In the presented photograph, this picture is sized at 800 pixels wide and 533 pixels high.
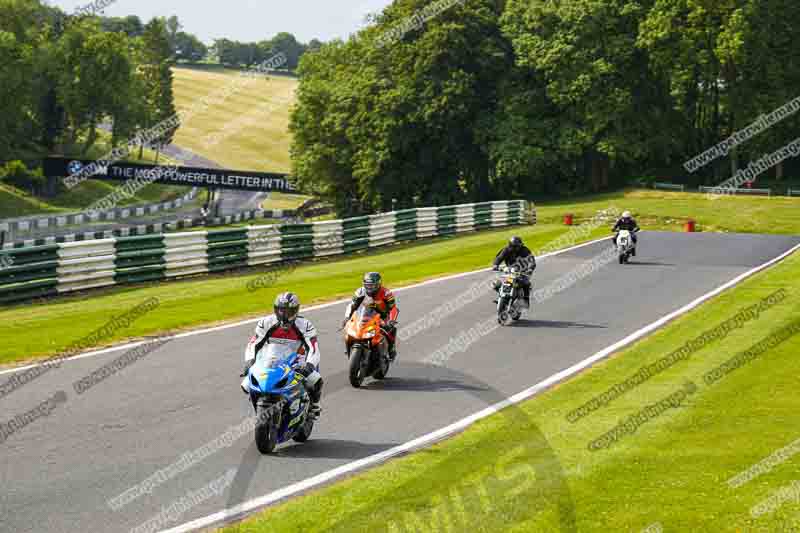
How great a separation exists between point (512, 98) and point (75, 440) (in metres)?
56.2

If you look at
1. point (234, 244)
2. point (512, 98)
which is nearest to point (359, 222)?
point (234, 244)

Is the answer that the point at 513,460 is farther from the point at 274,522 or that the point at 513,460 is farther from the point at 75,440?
the point at 75,440

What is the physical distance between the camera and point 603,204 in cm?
5891

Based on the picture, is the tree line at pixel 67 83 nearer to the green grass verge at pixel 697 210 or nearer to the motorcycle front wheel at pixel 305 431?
the green grass verge at pixel 697 210

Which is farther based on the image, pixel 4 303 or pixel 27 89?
pixel 27 89

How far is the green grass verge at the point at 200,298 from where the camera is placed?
17969 mm

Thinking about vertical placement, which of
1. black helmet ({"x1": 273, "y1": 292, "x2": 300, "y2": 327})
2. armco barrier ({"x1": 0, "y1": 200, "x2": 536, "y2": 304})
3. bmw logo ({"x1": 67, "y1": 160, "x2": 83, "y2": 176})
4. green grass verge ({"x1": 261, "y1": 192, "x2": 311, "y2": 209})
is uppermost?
bmw logo ({"x1": 67, "y1": 160, "x2": 83, "y2": 176})

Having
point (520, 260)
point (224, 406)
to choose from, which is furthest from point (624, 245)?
point (224, 406)

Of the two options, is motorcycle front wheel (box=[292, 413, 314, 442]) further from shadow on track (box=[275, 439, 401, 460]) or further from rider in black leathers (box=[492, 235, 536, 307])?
rider in black leathers (box=[492, 235, 536, 307])

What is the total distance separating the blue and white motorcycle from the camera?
1059 centimetres

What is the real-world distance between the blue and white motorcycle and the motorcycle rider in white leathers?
3.0 inches

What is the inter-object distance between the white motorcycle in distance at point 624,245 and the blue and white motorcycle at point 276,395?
20.1m

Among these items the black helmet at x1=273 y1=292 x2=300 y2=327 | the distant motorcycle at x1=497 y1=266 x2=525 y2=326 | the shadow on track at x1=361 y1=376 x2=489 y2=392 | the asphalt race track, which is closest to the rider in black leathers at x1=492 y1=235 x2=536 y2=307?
the distant motorcycle at x1=497 y1=266 x2=525 y2=326

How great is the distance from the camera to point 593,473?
9.58 metres
